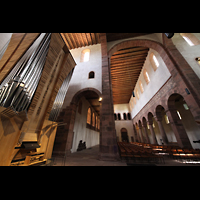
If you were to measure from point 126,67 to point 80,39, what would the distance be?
24.4 feet

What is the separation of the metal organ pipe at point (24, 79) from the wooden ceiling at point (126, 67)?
9.51m

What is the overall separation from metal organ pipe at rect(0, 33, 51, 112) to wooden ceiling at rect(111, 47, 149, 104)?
951cm

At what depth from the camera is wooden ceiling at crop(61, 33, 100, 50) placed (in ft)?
31.1

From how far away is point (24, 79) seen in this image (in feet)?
11.2

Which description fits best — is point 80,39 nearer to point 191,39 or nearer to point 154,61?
point 154,61

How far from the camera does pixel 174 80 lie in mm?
6945

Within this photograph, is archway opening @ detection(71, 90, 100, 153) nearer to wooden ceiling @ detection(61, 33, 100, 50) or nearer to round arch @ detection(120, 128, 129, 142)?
wooden ceiling @ detection(61, 33, 100, 50)

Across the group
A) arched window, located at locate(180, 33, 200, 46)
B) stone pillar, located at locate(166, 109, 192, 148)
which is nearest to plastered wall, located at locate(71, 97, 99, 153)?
stone pillar, located at locate(166, 109, 192, 148)

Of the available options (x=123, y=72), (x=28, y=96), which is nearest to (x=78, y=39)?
(x=123, y=72)

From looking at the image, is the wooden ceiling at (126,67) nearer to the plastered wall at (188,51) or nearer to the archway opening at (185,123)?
the plastered wall at (188,51)

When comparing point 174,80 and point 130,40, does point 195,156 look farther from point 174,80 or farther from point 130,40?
point 130,40

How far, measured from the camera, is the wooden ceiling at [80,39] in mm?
9469
